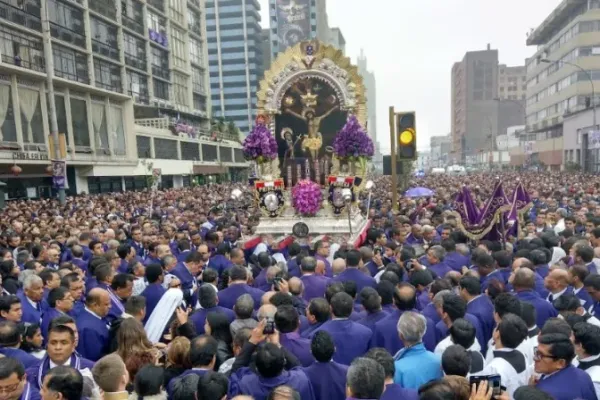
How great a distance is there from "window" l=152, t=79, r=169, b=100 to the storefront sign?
67.6ft

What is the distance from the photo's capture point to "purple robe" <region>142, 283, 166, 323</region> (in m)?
5.91

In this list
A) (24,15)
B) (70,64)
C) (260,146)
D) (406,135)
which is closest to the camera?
(406,135)

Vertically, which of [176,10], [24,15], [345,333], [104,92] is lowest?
[345,333]

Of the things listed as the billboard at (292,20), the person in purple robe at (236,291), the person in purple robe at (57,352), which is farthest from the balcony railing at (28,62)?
the billboard at (292,20)

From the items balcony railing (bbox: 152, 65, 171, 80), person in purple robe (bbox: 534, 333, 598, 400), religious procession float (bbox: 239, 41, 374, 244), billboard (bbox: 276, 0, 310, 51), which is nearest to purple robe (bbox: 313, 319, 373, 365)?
person in purple robe (bbox: 534, 333, 598, 400)

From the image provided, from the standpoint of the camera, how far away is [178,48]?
169 feet

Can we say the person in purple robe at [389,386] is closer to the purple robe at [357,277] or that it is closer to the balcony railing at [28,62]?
the purple robe at [357,277]

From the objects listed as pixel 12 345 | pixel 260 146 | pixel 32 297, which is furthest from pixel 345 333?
pixel 260 146

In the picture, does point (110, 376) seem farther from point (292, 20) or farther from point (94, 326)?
point (292, 20)

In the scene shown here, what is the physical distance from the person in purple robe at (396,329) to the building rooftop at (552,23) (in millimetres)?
56018

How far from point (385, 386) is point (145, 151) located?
3881cm

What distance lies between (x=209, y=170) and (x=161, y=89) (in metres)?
9.45

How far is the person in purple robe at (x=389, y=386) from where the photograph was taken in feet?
11.0

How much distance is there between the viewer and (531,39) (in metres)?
62.8
